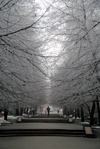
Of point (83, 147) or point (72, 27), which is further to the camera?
point (83, 147)

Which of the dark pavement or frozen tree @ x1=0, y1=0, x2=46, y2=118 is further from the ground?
frozen tree @ x1=0, y1=0, x2=46, y2=118

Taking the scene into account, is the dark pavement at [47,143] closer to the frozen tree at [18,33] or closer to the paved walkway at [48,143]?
the paved walkway at [48,143]

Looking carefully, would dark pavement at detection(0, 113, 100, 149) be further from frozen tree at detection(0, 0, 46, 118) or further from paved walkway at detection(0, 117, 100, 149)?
frozen tree at detection(0, 0, 46, 118)

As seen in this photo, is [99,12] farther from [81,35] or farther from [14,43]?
[14,43]

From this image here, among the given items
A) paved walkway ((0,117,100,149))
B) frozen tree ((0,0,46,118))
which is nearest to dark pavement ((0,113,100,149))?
paved walkway ((0,117,100,149))

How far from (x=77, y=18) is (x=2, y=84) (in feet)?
15.3

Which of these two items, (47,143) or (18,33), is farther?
(47,143)

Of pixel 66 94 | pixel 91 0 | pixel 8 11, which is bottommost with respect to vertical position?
pixel 66 94

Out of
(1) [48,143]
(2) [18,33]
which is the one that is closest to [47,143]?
(1) [48,143]

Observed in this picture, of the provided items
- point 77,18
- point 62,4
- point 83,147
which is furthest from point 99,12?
point 83,147

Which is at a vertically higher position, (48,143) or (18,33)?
(18,33)

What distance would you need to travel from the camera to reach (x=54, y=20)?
5.32 metres

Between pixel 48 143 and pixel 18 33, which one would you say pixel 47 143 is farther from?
pixel 18 33

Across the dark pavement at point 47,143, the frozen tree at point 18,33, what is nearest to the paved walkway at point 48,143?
the dark pavement at point 47,143
